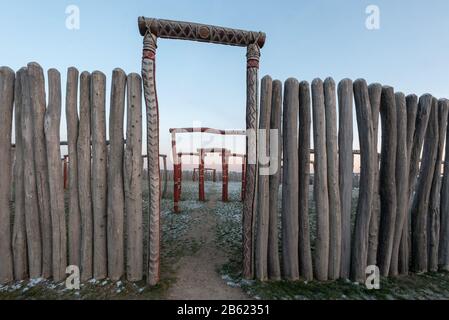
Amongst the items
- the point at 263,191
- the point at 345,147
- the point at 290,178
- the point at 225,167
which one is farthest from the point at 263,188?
the point at 225,167

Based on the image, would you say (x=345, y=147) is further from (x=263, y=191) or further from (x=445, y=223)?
(x=445, y=223)

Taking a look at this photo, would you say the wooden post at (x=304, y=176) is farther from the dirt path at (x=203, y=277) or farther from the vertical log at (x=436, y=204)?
the vertical log at (x=436, y=204)

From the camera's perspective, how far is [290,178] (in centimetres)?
287

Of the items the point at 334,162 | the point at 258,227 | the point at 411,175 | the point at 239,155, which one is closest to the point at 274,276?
the point at 258,227

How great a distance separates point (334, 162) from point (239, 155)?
8.81 m

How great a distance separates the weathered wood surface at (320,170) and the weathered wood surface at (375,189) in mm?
662

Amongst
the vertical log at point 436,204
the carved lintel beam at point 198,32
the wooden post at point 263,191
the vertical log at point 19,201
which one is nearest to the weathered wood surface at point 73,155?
the vertical log at point 19,201

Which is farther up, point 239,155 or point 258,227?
point 239,155

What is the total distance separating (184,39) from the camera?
289cm

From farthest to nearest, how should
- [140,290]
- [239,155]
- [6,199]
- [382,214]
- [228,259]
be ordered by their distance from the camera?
[239,155] < [228,259] < [382,214] < [6,199] < [140,290]

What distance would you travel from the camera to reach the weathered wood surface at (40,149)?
2.73m

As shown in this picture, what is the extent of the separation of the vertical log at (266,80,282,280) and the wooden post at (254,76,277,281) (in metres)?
0.05

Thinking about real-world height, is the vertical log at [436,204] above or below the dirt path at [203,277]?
above

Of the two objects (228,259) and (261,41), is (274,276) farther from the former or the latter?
(261,41)
